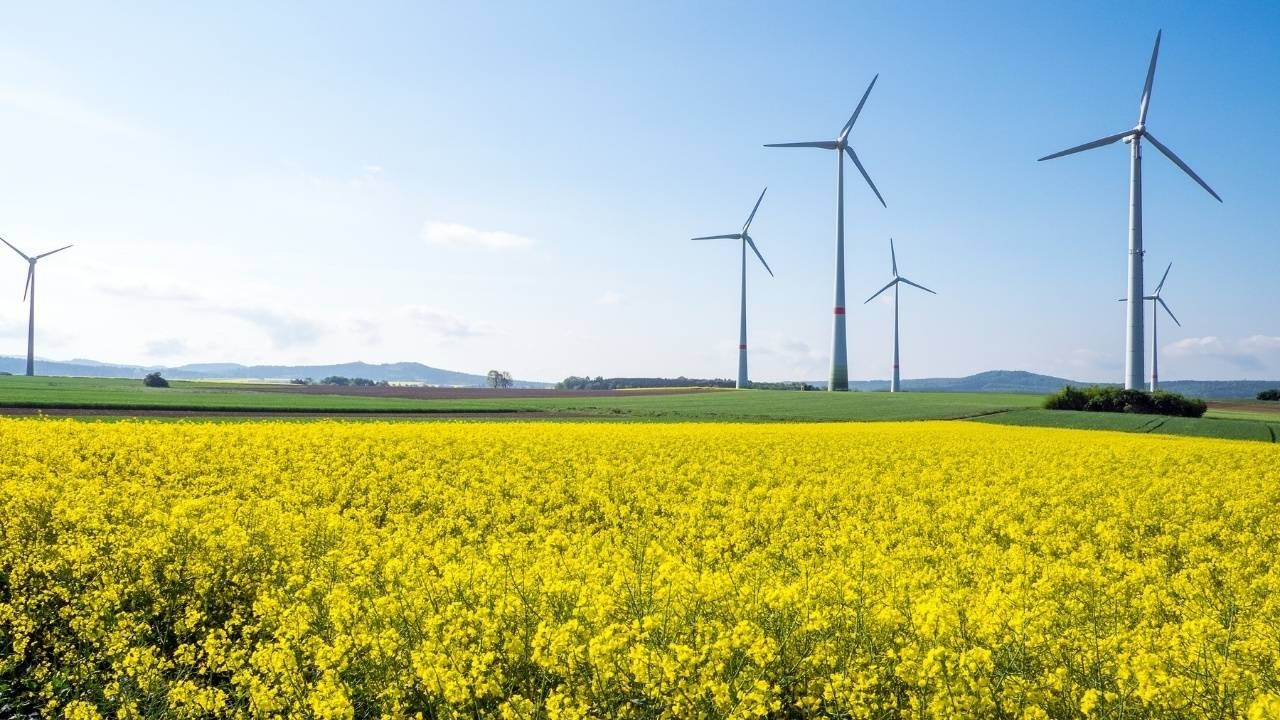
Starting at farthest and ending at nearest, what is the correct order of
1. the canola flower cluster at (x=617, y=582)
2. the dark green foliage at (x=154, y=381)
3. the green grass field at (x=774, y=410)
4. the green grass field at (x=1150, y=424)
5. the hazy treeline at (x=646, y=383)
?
the hazy treeline at (x=646, y=383) < the dark green foliage at (x=154, y=381) < the green grass field at (x=774, y=410) < the green grass field at (x=1150, y=424) < the canola flower cluster at (x=617, y=582)

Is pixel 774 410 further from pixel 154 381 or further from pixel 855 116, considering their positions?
pixel 154 381

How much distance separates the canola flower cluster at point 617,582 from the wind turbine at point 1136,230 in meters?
47.3

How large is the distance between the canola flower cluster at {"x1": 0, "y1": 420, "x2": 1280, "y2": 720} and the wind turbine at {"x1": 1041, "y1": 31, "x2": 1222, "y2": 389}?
4727cm

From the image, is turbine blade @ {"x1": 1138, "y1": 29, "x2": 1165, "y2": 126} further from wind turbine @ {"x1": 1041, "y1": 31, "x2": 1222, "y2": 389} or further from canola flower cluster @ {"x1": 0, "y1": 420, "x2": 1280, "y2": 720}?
canola flower cluster @ {"x1": 0, "y1": 420, "x2": 1280, "y2": 720}

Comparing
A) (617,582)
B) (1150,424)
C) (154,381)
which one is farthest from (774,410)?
(154,381)

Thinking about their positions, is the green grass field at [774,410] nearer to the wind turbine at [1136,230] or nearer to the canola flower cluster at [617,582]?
the wind turbine at [1136,230]

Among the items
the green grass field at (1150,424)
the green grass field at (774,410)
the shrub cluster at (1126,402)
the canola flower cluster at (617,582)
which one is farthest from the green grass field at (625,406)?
the canola flower cluster at (617,582)

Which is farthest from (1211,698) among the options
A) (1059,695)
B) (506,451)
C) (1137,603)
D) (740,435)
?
(740,435)

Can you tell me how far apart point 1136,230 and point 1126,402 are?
1496 cm

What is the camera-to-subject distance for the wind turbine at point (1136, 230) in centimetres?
6309

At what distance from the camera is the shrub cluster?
58688mm

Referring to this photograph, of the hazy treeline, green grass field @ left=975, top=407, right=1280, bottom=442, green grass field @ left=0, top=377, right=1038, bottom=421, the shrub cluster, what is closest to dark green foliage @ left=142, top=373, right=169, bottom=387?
green grass field @ left=0, top=377, right=1038, bottom=421

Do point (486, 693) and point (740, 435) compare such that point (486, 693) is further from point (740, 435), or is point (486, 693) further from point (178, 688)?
point (740, 435)

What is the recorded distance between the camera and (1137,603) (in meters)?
10.0
